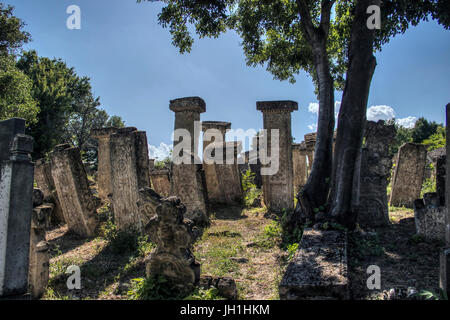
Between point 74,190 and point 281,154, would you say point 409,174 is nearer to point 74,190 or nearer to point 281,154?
point 281,154

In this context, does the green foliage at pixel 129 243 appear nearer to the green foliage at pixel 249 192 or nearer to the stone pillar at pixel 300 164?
the green foliage at pixel 249 192

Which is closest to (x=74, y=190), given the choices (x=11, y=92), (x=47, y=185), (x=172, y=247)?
(x=47, y=185)

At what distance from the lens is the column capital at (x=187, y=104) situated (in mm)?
8273

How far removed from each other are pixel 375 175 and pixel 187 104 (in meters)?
5.04

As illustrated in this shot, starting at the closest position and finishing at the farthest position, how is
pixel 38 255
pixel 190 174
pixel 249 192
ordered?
pixel 38 255 → pixel 190 174 → pixel 249 192

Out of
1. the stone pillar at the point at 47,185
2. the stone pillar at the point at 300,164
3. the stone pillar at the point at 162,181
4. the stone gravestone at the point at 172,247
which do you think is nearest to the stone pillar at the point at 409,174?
the stone pillar at the point at 300,164

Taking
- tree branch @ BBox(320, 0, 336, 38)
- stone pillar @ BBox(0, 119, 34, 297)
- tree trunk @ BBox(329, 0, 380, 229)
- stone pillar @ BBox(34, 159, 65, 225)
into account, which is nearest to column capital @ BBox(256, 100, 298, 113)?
tree branch @ BBox(320, 0, 336, 38)

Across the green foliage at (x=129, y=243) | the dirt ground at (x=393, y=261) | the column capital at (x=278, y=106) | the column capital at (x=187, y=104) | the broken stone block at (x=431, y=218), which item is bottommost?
the green foliage at (x=129, y=243)

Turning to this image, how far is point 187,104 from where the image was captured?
8.29m

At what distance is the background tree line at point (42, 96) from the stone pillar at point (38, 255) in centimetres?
1162

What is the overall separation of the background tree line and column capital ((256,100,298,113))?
453 inches

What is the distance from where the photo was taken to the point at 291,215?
6684 mm

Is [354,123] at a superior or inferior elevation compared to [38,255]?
superior
